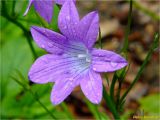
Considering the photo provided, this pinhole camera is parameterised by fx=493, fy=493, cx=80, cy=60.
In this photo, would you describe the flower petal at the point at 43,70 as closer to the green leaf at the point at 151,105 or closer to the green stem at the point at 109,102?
the green stem at the point at 109,102

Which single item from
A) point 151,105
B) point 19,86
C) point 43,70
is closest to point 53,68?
point 43,70

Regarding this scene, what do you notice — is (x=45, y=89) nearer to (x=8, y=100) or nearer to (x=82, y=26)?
(x=8, y=100)

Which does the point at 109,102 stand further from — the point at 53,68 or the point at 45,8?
the point at 45,8

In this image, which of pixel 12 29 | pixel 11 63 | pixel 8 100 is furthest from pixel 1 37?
pixel 8 100

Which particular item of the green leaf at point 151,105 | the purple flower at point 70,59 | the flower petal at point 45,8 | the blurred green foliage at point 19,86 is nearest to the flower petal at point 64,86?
the purple flower at point 70,59

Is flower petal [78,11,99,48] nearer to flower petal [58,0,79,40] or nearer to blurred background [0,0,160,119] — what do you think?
flower petal [58,0,79,40]

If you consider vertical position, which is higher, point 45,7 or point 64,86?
point 45,7
